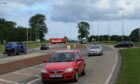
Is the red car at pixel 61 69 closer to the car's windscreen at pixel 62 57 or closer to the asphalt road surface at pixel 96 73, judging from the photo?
the car's windscreen at pixel 62 57

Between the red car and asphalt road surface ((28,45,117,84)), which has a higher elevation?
the red car

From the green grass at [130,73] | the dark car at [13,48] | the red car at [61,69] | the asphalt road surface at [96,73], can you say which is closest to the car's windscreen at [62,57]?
the red car at [61,69]

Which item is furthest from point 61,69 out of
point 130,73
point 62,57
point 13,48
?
Result: point 13,48

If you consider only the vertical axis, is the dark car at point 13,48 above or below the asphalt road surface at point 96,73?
above

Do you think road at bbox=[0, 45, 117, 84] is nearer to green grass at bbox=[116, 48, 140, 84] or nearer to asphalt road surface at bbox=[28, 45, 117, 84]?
asphalt road surface at bbox=[28, 45, 117, 84]

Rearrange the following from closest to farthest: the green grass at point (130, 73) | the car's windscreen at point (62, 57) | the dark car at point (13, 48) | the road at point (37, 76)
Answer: the green grass at point (130, 73)
the road at point (37, 76)
the car's windscreen at point (62, 57)
the dark car at point (13, 48)

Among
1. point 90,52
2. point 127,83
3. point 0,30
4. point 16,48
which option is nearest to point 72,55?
point 127,83

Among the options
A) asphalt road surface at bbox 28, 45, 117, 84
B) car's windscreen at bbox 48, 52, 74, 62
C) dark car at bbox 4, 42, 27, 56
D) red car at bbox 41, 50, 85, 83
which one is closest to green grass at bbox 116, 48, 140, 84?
asphalt road surface at bbox 28, 45, 117, 84

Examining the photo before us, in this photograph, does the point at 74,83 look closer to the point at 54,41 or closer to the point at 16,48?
the point at 16,48

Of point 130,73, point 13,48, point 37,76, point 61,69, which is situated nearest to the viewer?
point 61,69

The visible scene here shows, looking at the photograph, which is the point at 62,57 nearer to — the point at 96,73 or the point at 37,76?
the point at 37,76

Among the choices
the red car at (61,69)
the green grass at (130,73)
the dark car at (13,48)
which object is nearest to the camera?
the green grass at (130,73)

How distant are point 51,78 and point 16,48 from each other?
46804 mm

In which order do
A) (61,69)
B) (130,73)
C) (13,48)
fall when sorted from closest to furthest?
(61,69), (130,73), (13,48)
